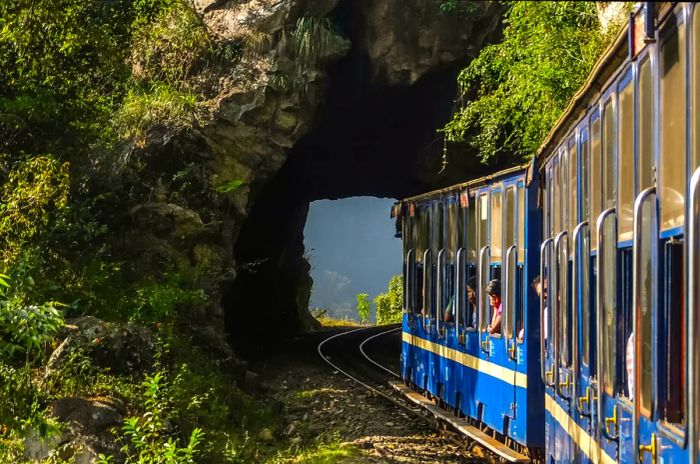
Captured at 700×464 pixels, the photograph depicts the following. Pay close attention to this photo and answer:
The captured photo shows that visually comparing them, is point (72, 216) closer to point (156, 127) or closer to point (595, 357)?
point (156, 127)

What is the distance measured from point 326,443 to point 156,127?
28.9ft

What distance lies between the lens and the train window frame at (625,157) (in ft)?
15.8

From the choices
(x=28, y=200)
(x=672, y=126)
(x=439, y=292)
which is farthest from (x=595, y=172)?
(x=28, y=200)

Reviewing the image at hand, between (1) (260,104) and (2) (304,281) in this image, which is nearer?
(1) (260,104)

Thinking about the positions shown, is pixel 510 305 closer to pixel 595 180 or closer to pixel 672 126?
pixel 595 180

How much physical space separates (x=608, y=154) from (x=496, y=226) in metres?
6.36

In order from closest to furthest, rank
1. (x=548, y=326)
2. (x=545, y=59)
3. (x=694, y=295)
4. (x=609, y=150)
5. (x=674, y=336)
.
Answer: (x=694, y=295)
(x=674, y=336)
(x=609, y=150)
(x=548, y=326)
(x=545, y=59)

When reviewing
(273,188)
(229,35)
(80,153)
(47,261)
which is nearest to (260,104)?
(229,35)

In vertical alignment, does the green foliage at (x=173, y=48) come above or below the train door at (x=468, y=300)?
above

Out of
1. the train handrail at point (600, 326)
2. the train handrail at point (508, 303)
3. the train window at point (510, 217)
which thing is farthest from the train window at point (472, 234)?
the train handrail at point (600, 326)

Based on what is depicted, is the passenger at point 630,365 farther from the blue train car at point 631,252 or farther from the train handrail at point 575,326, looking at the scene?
the train handrail at point 575,326

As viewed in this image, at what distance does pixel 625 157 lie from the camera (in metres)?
5.03

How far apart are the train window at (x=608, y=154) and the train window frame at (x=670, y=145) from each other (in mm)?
1180

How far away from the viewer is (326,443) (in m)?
13.2
